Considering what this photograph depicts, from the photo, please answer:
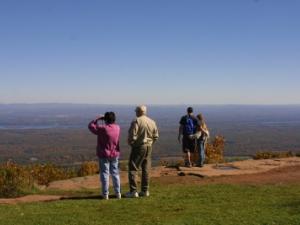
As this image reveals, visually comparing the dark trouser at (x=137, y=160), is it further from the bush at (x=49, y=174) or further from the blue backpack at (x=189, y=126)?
the bush at (x=49, y=174)

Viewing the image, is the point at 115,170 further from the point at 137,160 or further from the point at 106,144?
the point at 106,144

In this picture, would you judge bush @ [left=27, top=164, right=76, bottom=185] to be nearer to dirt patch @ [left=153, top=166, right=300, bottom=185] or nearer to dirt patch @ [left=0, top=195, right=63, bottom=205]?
dirt patch @ [left=153, top=166, right=300, bottom=185]

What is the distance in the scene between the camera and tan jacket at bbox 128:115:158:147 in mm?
12828

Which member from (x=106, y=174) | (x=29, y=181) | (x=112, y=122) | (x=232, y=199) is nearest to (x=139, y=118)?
(x=112, y=122)

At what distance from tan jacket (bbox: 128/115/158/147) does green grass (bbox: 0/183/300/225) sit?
4.50ft

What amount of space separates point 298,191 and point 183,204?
3.38 metres

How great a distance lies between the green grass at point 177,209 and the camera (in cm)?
Answer: 1073

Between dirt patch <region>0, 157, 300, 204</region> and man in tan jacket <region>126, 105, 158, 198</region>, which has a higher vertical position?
man in tan jacket <region>126, 105, 158, 198</region>

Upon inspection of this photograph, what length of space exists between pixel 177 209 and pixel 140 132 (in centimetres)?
214

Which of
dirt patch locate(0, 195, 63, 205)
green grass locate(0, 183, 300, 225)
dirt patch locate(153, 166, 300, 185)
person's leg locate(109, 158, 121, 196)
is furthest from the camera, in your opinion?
dirt patch locate(153, 166, 300, 185)

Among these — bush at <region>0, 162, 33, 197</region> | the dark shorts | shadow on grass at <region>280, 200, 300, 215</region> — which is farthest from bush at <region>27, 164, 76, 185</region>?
shadow on grass at <region>280, 200, 300, 215</region>

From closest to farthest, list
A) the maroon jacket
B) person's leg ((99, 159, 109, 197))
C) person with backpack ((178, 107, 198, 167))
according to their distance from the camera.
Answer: the maroon jacket, person's leg ((99, 159, 109, 197)), person with backpack ((178, 107, 198, 167))

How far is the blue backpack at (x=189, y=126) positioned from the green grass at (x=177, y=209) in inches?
184

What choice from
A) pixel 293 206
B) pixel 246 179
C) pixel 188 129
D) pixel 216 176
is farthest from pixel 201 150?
pixel 293 206
